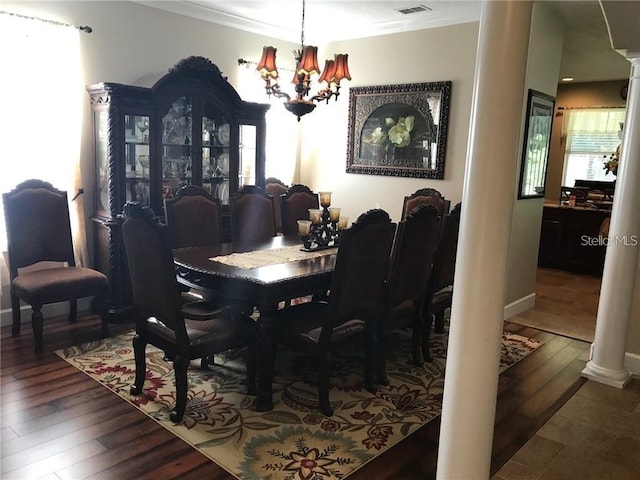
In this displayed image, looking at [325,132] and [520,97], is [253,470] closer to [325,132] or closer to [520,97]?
[520,97]

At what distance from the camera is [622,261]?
3332mm

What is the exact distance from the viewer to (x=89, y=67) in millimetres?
4148

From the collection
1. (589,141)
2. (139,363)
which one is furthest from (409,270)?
(589,141)

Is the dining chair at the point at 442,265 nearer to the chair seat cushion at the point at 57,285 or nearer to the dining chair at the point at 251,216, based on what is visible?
the dining chair at the point at 251,216

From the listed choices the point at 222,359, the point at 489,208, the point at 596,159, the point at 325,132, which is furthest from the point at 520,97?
the point at 596,159

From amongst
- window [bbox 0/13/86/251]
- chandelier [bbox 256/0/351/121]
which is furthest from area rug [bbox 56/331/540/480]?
chandelier [bbox 256/0/351/121]

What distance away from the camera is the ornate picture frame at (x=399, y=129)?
498 cm

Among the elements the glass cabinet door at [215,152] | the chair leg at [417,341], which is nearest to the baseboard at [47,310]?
the glass cabinet door at [215,152]

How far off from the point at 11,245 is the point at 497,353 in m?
3.41

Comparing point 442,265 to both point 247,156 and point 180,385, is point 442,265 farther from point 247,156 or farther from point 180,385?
point 247,156

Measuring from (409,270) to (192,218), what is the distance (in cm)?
162

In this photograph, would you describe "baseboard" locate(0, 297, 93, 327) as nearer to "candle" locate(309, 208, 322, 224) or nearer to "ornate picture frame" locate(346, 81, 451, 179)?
"candle" locate(309, 208, 322, 224)

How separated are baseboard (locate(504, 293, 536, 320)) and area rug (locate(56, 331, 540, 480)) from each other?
956 mm

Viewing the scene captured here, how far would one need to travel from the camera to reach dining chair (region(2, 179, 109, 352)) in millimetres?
3438
